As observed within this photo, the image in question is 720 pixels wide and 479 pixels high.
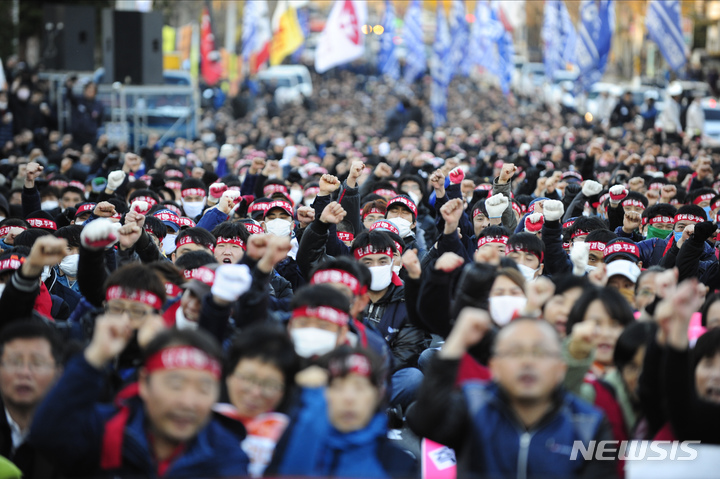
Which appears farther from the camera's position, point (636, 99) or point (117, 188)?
point (636, 99)

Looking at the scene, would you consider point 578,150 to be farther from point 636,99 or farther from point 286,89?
point 286,89

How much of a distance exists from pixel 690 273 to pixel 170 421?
4.75 meters

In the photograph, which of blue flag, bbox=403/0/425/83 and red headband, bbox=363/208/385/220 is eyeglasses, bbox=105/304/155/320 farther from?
blue flag, bbox=403/0/425/83

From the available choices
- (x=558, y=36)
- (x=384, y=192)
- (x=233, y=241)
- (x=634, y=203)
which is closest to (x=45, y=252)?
(x=233, y=241)

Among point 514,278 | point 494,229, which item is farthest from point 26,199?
point 514,278

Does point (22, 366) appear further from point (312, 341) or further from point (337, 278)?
point (337, 278)

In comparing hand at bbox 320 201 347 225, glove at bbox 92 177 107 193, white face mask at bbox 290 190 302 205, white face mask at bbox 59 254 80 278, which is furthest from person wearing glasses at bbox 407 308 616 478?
glove at bbox 92 177 107 193

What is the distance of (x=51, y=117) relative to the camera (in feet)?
64.4

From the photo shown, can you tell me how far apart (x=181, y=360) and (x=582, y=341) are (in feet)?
5.45

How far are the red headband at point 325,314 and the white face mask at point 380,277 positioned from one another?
2008mm

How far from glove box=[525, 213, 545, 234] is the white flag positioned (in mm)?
15506

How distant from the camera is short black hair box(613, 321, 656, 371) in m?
4.16

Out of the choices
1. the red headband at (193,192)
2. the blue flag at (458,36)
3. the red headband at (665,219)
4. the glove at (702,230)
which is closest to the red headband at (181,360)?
the glove at (702,230)

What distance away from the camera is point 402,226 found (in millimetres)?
8461
